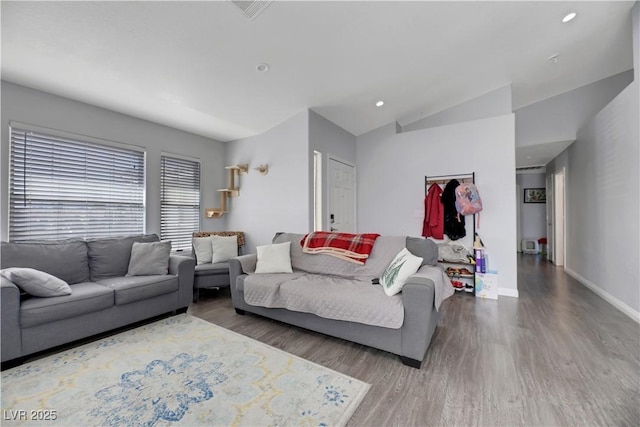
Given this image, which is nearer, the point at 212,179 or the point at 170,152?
the point at 170,152

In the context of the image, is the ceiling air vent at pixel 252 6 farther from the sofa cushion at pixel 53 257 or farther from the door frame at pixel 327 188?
the sofa cushion at pixel 53 257

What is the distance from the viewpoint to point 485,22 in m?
2.53

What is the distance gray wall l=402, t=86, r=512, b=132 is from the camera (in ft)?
12.7

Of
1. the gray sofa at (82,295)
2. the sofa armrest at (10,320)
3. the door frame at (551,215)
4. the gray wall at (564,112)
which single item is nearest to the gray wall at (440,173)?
the gray wall at (564,112)

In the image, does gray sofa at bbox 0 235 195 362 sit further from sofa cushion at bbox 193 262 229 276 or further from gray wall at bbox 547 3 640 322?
gray wall at bbox 547 3 640 322

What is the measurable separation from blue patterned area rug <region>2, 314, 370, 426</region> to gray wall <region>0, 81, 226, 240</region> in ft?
6.11

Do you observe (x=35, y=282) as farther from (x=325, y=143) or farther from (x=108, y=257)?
(x=325, y=143)

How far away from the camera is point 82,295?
2.18 m

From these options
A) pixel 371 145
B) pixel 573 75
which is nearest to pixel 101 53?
pixel 371 145

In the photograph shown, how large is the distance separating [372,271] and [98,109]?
3.91m

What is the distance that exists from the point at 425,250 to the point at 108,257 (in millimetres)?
3329

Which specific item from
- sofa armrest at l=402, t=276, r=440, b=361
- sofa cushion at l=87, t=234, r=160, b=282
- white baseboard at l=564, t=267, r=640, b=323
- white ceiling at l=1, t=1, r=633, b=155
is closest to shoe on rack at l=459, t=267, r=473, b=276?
white baseboard at l=564, t=267, r=640, b=323

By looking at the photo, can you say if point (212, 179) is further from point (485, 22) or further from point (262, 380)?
point (485, 22)

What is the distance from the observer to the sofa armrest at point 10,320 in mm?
1815
